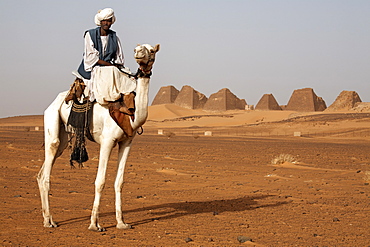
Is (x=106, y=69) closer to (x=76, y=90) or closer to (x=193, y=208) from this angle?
(x=76, y=90)

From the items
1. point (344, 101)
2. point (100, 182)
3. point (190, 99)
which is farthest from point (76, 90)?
point (190, 99)

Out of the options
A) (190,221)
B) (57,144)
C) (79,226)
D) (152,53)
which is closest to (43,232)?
(79,226)

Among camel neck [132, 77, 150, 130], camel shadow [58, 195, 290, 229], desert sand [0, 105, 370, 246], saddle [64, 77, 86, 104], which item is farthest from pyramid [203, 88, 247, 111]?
camel neck [132, 77, 150, 130]

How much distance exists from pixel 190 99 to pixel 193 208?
172 metres

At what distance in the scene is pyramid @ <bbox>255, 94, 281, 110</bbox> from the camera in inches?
6471

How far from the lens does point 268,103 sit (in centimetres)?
16438

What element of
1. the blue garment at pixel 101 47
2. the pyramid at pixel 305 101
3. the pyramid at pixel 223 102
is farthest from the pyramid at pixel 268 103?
the blue garment at pixel 101 47

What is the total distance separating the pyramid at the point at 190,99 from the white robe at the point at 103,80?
170791 millimetres

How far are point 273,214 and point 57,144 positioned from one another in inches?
145

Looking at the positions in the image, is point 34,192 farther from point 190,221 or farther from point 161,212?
point 190,221

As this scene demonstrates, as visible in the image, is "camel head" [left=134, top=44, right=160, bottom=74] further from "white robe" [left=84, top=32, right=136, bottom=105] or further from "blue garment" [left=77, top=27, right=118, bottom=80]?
"blue garment" [left=77, top=27, right=118, bottom=80]

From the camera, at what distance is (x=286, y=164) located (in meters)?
17.3

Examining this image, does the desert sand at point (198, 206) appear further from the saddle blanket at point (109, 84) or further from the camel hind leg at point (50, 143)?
the saddle blanket at point (109, 84)

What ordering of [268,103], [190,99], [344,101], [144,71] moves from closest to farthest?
[144,71] → [344,101] → [268,103] → [190,99]
